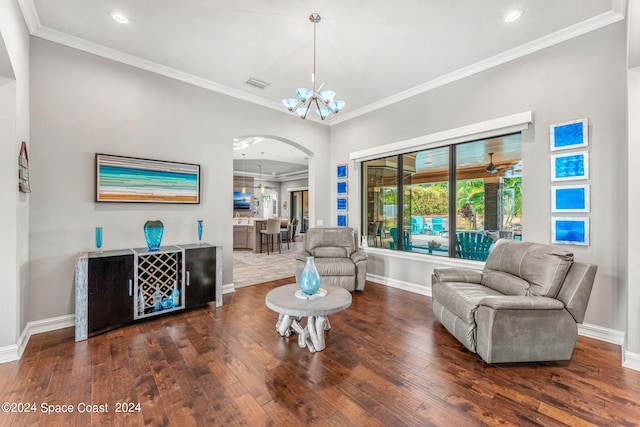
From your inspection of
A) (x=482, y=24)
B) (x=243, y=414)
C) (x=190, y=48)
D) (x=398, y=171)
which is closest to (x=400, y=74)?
(x=482, y=24)

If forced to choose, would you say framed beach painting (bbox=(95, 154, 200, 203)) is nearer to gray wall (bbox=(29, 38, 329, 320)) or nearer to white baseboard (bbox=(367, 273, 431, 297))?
gray wall (bbox=(29, 38, 329, 320))

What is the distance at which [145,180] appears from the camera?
355 centimetres

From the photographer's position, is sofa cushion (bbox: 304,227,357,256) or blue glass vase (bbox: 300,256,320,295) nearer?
blue glass vase (bbox: 300,256,320,295)

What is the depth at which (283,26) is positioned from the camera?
287cm

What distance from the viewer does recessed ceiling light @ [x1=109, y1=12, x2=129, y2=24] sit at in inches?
107

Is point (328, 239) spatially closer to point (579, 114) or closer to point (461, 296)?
point (461, 296)

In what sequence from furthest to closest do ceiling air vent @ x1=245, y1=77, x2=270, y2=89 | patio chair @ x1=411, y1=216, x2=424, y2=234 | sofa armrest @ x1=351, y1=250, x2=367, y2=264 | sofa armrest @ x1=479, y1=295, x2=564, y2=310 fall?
patio chair @ x1=411, y1=216, x2=424, y2=234 → sofa armrest @ x1=351, y1=250, x2=367, y2=264 → ceiling air vent @ x1=245, y1=77, x2=270, y2=89 → sofa armrest @ x1=479, y1=295, x2=564, y2=310

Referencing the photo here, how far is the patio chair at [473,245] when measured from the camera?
12.5 ft

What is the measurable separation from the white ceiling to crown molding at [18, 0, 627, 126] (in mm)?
10

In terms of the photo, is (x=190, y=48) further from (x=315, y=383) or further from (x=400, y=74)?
(x=315, y=383)

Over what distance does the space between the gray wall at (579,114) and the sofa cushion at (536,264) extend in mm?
482

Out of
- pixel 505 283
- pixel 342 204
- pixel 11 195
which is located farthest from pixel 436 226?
pixel 11 195

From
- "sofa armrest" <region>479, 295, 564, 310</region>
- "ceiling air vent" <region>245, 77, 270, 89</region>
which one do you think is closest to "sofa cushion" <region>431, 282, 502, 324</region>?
"sofa armrest" <region>479, 295, 564, 310</region>

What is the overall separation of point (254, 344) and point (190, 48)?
10.8ft
